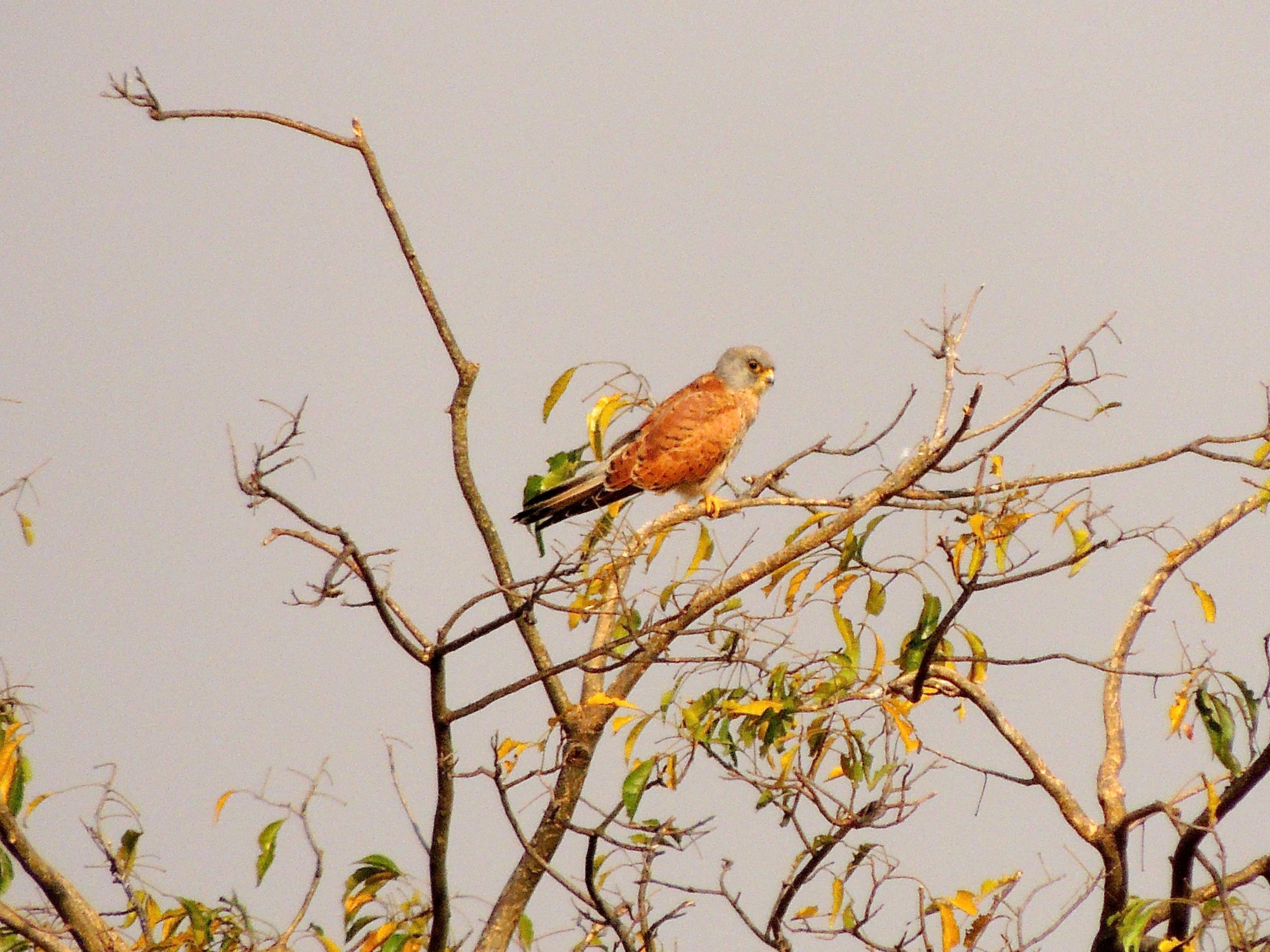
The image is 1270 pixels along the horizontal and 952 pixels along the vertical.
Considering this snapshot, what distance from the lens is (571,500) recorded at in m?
4.38

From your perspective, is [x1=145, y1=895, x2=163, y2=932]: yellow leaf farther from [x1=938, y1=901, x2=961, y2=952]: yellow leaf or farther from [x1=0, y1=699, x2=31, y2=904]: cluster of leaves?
[x1=938, y1=901, x2=961, y2=952]: yellow leaf

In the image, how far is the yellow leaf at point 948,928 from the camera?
3.33 metres

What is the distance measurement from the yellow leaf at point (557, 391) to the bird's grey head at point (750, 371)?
1.56 meters

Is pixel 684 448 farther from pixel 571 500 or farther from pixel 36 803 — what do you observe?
pixel 36 803

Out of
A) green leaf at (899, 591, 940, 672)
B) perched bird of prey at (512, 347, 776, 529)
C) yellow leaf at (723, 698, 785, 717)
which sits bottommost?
yellow leaf at (723, 698, 785, 717)

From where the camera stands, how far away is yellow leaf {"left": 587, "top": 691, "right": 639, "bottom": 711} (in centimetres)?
321

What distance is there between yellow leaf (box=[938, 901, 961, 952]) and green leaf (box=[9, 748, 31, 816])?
93.2 inches

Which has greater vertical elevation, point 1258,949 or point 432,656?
point 432,656

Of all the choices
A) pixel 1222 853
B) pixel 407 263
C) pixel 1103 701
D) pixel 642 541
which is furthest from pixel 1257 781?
pixel 407 263

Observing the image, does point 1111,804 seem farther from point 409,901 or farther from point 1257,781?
point 409,901

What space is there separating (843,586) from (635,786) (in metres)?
0.84

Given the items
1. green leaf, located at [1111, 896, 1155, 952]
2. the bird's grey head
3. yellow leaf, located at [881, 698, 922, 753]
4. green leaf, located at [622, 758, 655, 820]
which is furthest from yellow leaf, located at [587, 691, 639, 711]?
the bird's grey head

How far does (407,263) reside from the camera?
3.45 metres

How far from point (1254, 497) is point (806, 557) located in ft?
4.13
